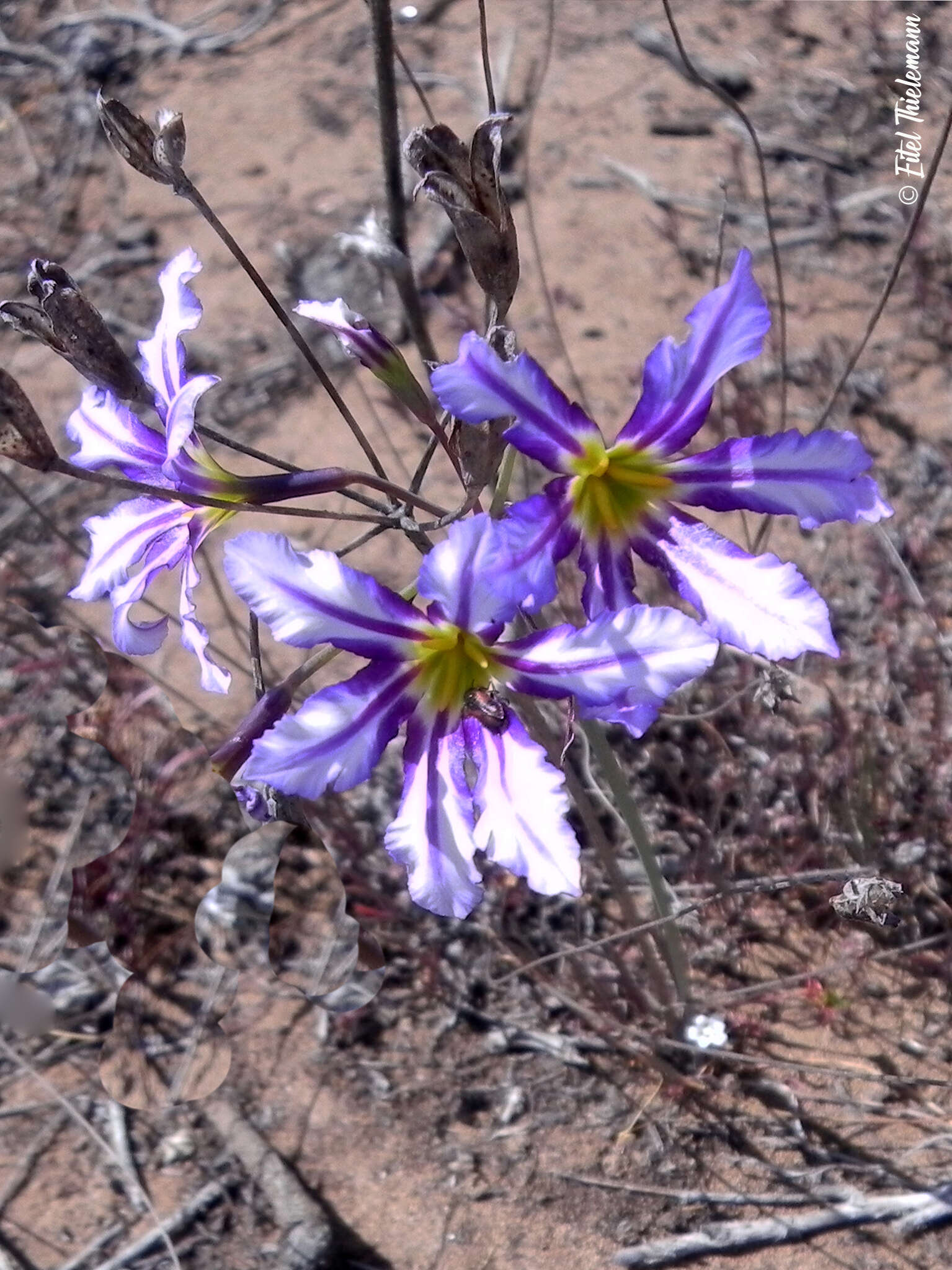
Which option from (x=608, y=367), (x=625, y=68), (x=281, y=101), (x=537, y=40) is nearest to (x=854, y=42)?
(x=625, y=68)

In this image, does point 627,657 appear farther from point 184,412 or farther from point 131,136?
point 131,136

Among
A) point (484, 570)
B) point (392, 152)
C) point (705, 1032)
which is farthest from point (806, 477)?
point (392, 152)

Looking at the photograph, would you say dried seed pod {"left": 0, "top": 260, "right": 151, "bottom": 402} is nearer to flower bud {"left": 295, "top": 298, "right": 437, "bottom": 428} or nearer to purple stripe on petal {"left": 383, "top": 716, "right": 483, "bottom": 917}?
flower bud {"left": 295, "top": 298, "right": 437, "bottom": 428}

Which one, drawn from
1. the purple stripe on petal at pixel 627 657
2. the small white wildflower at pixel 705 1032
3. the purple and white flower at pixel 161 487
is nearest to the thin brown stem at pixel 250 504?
the purple and white flower at pixel 161 487

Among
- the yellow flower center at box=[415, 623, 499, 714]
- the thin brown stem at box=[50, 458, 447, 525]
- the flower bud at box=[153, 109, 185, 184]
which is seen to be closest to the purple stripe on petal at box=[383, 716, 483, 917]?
the yellow flower center at box=[415, 623, 499, 714]

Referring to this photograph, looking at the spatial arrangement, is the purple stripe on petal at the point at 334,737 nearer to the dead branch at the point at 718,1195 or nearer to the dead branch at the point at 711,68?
the dead branch at the point at 718,1195

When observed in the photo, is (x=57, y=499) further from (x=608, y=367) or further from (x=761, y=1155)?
(x=761, y=1155)
